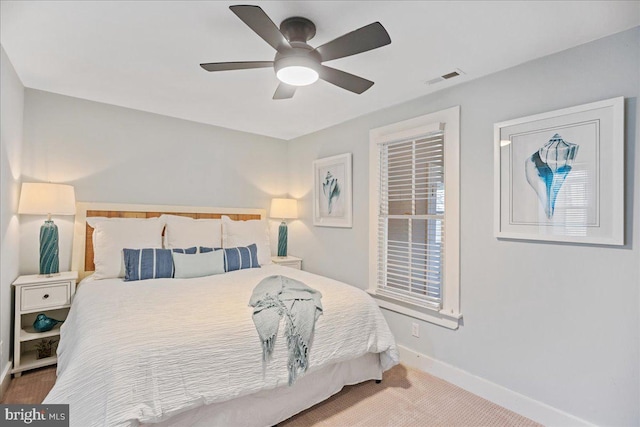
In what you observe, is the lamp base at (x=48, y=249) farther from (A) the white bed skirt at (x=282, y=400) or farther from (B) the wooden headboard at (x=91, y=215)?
(A) the white bed skirt at (x=282, y=400)

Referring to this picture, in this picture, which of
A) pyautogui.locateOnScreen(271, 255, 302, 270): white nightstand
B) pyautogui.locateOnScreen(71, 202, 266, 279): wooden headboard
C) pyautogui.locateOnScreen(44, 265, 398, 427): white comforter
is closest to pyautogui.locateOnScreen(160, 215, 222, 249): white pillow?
pyautogui.locateOnScreen(71, 202, 266, 279): wooden headboard

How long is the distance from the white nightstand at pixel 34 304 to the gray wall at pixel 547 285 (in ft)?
9.70

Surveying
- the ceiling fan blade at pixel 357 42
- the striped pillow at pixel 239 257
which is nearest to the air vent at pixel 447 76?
the ceiling fan blade at pixel 357 42

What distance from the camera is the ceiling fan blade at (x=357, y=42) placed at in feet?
5.03

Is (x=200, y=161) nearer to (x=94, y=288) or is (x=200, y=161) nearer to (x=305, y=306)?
(x=94, y=288)

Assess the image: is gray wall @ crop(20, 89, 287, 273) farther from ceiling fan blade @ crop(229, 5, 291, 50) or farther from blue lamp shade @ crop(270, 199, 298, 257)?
ceiling fan blade @ crop(229, 5, 291, 50)

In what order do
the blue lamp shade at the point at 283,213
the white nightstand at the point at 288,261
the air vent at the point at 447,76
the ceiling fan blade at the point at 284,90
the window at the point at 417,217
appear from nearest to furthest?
the ceiling fan blade at the point at 284,90 < the air vent at the point at 447,76 < the window at the point at 417,217 < the white nightstand at the point at 288,261 < the blue lamp shade at the point at 283,213

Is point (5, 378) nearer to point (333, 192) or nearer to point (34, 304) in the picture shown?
point (34, 304)

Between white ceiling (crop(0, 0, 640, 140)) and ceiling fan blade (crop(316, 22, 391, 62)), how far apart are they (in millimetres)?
200

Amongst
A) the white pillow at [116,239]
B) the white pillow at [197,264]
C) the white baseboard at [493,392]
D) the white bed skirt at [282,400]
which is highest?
the white pillow at [116,239]

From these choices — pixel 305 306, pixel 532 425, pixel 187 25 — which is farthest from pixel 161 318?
pixel 532 425

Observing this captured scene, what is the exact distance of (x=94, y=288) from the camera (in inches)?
98.1

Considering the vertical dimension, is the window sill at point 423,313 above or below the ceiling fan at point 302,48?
below

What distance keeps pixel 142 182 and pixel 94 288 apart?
1402mm
